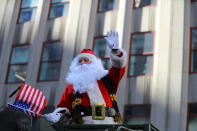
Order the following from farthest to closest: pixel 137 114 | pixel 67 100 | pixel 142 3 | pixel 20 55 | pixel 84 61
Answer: pixel 20 55
pixel 142 3
pixel 137 114
pixel 84 61
pixel 67 100

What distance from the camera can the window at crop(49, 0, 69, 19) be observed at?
16.9 metres

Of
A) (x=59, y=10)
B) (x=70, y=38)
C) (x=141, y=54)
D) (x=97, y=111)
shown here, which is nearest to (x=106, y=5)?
(x=70, y=38)

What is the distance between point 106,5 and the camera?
1616 centimetres

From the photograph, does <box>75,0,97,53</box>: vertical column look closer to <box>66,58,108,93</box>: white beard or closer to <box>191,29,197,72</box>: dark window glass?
<box>191,29,197,72</box>: dark window glass

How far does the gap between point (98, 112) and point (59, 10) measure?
39.2 ft

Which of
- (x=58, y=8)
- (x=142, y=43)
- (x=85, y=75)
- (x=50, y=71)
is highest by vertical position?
(x=58, y=8)

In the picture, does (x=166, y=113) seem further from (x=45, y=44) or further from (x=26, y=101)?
(x=26, y=101)

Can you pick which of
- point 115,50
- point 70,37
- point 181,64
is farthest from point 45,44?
point 115,50

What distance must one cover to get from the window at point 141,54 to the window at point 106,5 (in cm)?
172

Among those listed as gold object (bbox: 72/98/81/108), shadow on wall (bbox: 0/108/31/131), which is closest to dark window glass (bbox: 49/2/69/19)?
gold object (bbox: 72/98/81/108)

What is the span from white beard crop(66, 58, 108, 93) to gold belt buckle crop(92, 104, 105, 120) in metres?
0.40

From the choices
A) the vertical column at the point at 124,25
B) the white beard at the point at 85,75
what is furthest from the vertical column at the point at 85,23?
the white beard at the point at 85,75

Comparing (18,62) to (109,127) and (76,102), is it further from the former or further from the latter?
(109,127)

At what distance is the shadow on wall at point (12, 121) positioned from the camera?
3890mm
